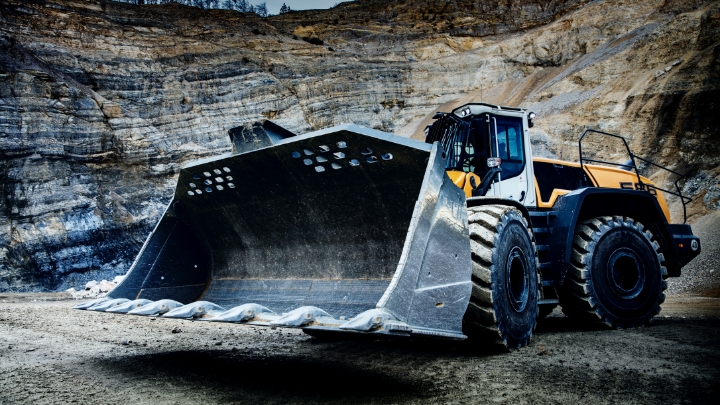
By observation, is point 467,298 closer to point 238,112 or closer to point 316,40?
point 238,112

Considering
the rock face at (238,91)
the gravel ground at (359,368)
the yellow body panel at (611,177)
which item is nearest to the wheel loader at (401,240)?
the yellow body panel at (611,177)

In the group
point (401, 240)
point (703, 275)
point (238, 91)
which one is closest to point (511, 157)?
point (401, 240)

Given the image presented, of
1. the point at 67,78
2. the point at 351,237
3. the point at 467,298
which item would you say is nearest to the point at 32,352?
the point at 351,237

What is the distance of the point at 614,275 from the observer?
5.86 meters

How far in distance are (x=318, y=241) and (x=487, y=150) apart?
1.95 m

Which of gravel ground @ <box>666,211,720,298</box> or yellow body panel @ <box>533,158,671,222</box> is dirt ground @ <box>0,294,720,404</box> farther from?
gravel ground @ <box>666,211,720,298</box>

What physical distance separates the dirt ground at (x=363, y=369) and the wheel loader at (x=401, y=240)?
381 mm

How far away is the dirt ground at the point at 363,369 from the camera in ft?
10.6

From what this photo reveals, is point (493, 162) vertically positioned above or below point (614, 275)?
above

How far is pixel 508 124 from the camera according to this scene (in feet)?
18.4

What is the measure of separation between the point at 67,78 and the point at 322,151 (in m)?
21.6

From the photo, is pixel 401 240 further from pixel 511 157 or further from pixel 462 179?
pixel 511 157

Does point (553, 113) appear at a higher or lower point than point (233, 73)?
lower

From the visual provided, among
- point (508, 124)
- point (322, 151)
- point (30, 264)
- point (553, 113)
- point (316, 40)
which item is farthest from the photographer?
point (316, 40)
